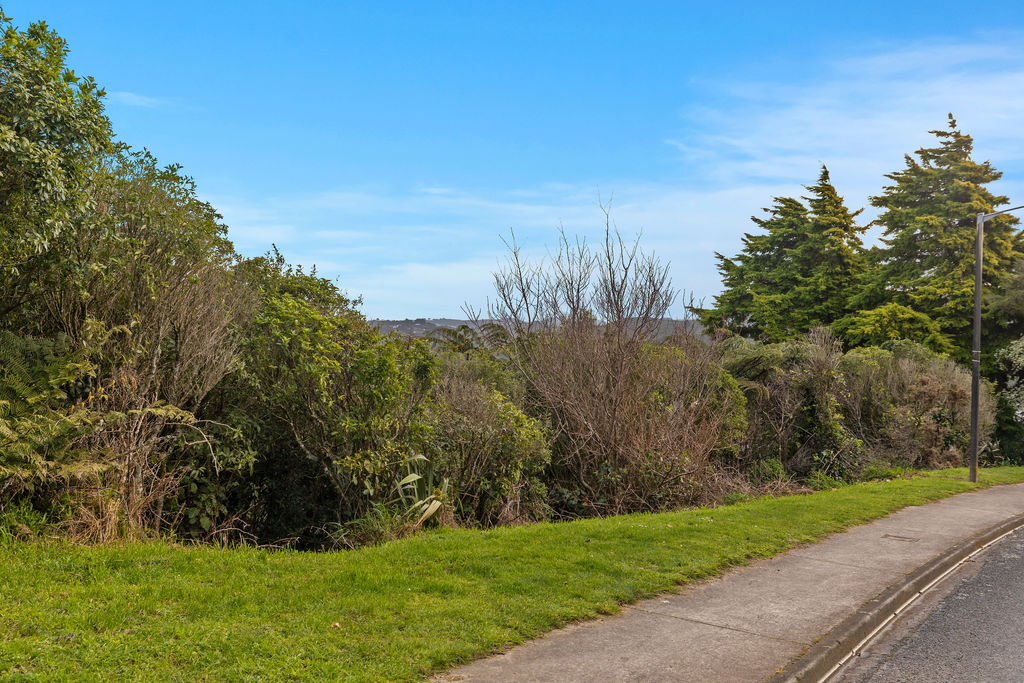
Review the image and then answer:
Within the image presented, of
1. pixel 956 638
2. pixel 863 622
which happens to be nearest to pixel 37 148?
pixel 863 622

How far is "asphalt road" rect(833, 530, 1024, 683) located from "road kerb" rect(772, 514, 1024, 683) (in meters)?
0.10

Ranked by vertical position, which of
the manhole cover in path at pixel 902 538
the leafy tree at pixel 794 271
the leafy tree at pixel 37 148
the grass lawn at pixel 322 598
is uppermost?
the leafy tree at pixel 794 271

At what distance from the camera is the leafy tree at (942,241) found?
3625 centimetres

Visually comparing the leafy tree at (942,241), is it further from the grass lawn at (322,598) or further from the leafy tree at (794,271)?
the grass lawn at (322,598)

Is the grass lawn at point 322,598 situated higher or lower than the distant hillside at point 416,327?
lower

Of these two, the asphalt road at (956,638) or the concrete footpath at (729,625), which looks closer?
the concrete footpath at (729,625)

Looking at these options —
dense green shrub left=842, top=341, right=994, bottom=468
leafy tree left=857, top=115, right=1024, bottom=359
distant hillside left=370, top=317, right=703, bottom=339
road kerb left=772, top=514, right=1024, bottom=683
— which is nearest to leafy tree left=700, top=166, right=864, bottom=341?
leafy tree left=857, top=115, right=1024, bottom=359

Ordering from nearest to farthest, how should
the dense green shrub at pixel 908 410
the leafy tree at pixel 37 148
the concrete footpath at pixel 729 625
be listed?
the concrete footpath at pixel 729 625 < the leafy tree at pixel 37 148 < the dense green shrub at pixel 908 410

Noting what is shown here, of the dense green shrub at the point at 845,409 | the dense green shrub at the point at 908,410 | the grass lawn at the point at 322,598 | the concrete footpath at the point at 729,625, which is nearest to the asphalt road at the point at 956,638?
the concrete footpath at the point at 729,625

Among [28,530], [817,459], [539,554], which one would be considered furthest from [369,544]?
[817,459]

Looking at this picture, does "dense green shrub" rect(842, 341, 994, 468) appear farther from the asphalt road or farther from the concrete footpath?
the asphalt road

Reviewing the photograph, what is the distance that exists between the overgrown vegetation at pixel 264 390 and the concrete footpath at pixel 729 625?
405 cm

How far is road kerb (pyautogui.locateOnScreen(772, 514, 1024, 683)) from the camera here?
5559mm

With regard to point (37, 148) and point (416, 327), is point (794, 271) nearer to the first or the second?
point (416, 327)
